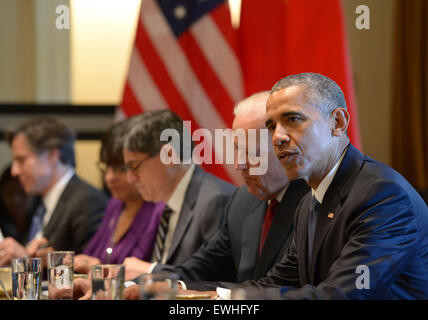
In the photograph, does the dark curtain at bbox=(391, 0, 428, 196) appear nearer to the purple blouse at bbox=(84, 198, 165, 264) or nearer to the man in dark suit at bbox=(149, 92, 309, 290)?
the man in dark suit at bbox=(149, 92, 309, 290)

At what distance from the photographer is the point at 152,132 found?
11.9 feet

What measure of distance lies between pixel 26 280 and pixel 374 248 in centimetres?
121

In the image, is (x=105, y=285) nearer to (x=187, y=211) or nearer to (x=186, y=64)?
(x=187, y=211)

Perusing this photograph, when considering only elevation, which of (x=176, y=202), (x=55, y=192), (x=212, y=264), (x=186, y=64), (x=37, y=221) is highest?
(x=186, y=64)

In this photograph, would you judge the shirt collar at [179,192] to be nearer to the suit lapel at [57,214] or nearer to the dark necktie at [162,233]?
the dark necktie at [162,233]

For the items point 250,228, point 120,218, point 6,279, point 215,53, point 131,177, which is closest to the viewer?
point 6,279

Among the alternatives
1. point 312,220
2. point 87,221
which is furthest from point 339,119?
A: point 87,221

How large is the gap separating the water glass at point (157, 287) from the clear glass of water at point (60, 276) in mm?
569

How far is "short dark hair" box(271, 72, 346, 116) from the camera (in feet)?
7.38

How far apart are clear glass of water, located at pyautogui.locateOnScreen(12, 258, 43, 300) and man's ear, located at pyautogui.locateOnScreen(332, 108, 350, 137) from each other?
116 centimetres

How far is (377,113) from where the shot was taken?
3100mm

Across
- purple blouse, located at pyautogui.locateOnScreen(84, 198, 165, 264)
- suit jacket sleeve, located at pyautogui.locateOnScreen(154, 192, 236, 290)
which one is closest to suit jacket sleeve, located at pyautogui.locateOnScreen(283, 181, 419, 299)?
suit jacket sleeve, located at pyautogui.locateOnScreen(154, 192, 236, 290)

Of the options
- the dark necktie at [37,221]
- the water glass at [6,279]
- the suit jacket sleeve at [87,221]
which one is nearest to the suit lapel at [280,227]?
the water glass at [6,279]
